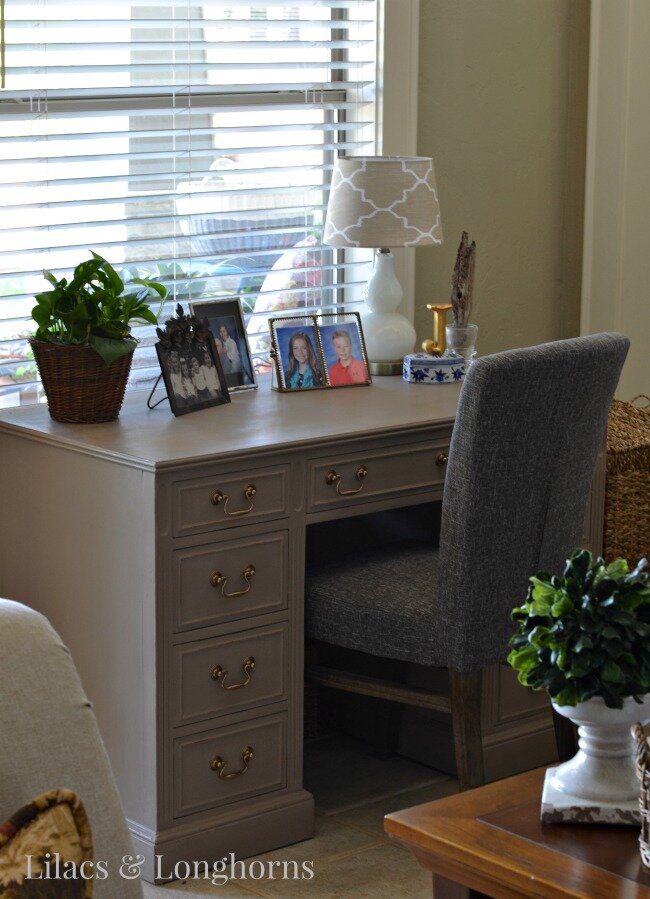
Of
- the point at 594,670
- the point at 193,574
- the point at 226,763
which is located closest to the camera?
the point at 594,670

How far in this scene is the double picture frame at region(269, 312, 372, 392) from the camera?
2912 mm

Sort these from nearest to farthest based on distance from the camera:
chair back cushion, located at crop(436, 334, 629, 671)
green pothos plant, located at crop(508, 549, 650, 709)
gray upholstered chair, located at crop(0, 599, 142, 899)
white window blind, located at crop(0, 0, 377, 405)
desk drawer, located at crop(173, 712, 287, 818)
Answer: gray upholstered chair, located at crop(0, 599, 142, 899)
green pothos plant, located at crop(508, 549, 650, 709)
chair back cushion, located at crop(436, 334, 629, 671)
desk drawer, located at crop(173, 712, 287, 818)
white window blind, located at crop(0, 0, 377, 405)

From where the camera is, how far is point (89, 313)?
2.56 m

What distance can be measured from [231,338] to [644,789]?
1.68m

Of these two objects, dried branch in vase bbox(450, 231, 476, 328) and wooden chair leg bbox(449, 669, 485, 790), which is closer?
wooden chair leg bbox(449, 669, 485, 790)

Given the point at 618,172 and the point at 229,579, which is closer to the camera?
the point at 229,579

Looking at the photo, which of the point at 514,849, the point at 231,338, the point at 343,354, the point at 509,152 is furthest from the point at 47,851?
the point at 509,152

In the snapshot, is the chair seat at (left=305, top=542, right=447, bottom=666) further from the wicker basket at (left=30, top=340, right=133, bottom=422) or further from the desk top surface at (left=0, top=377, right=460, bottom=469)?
the wicker basket at (left=30, top=340, right=133, bottom=422)

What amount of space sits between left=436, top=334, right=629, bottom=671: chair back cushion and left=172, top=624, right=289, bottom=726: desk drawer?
12.7 inches

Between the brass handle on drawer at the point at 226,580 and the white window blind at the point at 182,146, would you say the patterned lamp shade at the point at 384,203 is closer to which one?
the white window blind at the point at 182,146

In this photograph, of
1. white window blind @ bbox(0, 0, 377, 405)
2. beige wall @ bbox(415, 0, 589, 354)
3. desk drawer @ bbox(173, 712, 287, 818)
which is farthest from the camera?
beige wall @ bbox(415, 0, 589, 354)

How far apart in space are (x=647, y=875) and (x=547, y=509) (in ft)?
3.61

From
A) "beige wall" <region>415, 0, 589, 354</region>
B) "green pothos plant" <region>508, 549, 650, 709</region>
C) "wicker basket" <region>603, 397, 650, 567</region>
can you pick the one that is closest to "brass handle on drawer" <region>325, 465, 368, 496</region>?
"wicker basket" <region>603, 397, 650, 567</region>

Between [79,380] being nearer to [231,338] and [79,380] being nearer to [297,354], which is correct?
[231,338]
